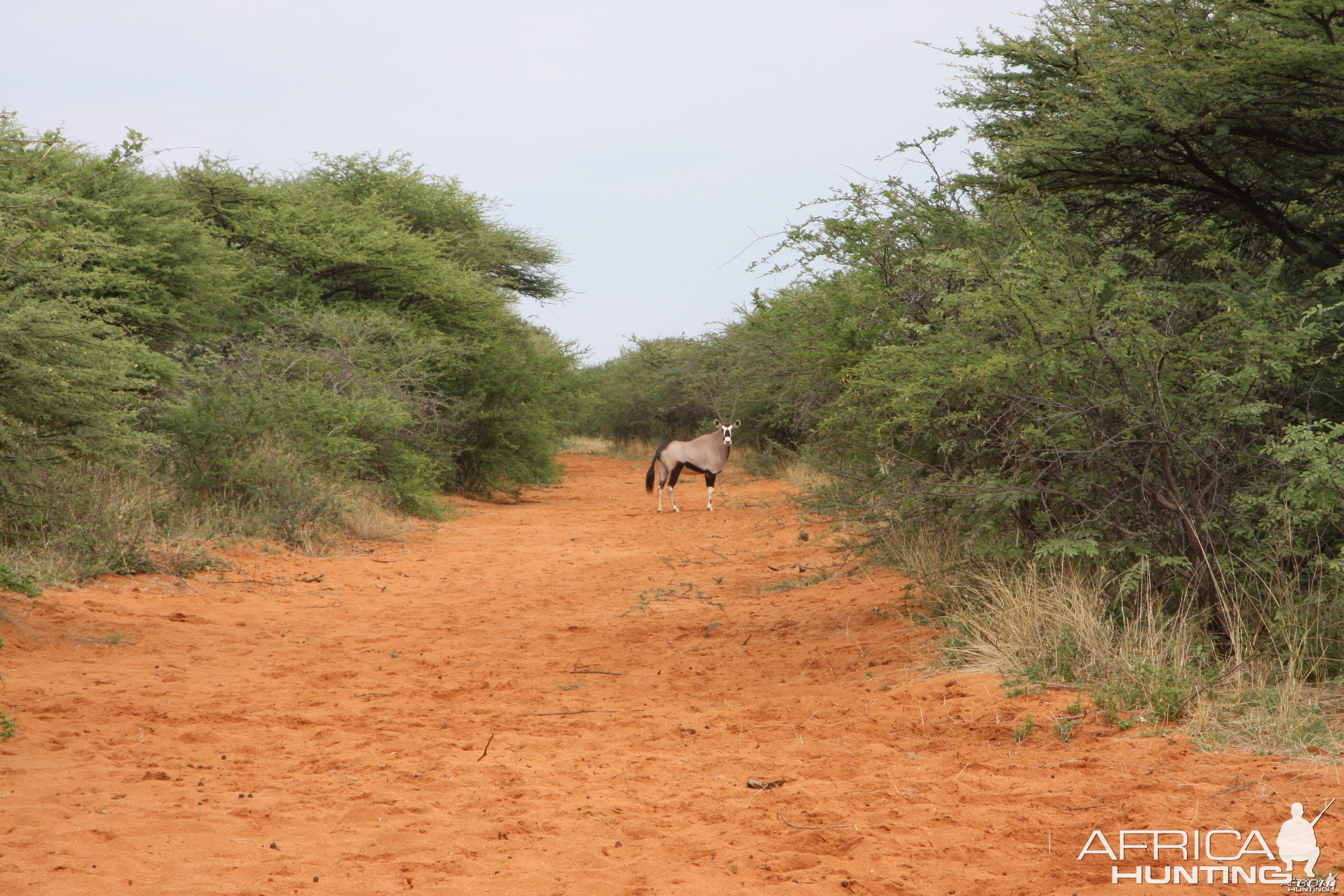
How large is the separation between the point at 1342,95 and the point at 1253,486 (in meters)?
2.48

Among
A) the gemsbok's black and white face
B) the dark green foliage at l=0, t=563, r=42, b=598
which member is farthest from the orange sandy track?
the gemsbok's black and white face

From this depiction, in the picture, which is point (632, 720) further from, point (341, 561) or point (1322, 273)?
point (341, 561)

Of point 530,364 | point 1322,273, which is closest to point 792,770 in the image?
point 1322,273

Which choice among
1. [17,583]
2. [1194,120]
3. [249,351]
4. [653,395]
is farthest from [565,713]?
[653,395]

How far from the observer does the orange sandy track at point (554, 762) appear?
380cm

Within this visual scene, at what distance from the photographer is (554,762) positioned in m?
5.25

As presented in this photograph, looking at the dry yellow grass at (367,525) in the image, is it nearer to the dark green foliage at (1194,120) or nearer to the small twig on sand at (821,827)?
the dark green foliage at (1194,120)

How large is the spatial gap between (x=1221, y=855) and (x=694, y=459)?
1683 cm

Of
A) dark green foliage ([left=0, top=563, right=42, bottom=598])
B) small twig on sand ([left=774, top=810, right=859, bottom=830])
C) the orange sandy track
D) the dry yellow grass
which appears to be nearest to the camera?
the orange sandy track

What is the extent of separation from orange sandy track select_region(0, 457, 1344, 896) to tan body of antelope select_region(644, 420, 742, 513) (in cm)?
1010

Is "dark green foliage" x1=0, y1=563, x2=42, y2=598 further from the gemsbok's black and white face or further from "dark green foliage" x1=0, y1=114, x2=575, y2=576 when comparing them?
the gemsbok's black and white face

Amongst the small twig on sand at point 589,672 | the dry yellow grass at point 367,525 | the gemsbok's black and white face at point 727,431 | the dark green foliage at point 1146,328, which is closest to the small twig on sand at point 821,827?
the dark green foliage at point 1146,328

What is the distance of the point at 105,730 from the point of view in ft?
18.6

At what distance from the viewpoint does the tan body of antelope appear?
20.0 m
